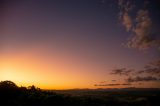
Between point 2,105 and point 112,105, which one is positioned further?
point 112,105

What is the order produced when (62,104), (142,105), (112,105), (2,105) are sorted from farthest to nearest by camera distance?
(142,105), (112,105), (62,104), (2,105)

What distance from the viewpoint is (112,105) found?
1065 inches

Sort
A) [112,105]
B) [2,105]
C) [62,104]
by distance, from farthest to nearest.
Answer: [112,105]
[62,104]
[2,105]

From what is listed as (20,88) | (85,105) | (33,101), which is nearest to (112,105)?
(85,105)

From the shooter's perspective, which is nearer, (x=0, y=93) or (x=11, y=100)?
(x=11, y=100)

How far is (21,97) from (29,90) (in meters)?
3.66

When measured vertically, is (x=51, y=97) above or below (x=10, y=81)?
below

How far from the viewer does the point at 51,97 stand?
23938 millimetres

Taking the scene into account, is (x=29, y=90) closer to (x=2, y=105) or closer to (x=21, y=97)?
(x=21, y=97)

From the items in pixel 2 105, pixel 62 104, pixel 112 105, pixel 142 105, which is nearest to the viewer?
pixel 2 105

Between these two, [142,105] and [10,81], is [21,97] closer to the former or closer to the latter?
[10,81]

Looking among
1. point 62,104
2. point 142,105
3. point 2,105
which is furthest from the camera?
point 142,105

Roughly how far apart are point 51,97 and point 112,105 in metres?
7.93

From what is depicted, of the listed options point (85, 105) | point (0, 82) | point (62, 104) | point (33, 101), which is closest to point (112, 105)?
point (85, 105)
